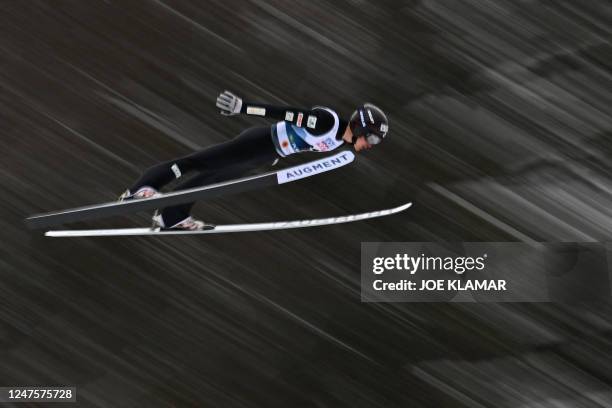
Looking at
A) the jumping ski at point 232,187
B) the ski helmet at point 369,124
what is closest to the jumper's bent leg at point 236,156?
the jumping ski at point 232,187

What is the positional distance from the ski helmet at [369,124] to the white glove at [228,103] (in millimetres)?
1055

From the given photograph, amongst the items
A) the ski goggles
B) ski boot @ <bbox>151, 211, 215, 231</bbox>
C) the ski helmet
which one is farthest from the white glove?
ski boot @ <bbox>151, 211, 215, 231</bbox>

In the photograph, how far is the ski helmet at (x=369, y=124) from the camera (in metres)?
5.09

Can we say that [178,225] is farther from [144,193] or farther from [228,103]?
[228,103]

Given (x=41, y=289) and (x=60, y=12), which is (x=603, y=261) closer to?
(x=41, y=289)

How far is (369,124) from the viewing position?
16.7 feet

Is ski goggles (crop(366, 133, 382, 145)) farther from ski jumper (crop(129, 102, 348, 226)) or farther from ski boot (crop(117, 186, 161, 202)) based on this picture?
ski boot (crop(117, 186, 161, 202))

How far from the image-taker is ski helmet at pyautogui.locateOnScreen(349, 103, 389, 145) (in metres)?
5.09

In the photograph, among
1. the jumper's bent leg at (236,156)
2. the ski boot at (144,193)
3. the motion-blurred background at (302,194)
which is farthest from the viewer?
the motion-blurred background at (302,194)

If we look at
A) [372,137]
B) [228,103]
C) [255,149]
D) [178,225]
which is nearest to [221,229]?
[178,225]

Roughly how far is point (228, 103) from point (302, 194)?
225 cm

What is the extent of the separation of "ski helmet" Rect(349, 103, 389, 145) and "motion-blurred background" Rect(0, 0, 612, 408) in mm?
1783

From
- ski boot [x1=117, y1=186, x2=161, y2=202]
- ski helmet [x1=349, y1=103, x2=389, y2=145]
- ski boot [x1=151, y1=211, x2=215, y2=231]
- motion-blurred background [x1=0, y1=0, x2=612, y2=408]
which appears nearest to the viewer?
ski helmet [x1=349, y1=103, x2=389, y2=145]

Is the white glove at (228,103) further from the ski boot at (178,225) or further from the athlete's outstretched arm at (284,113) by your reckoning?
the ski boot at (178,225)
